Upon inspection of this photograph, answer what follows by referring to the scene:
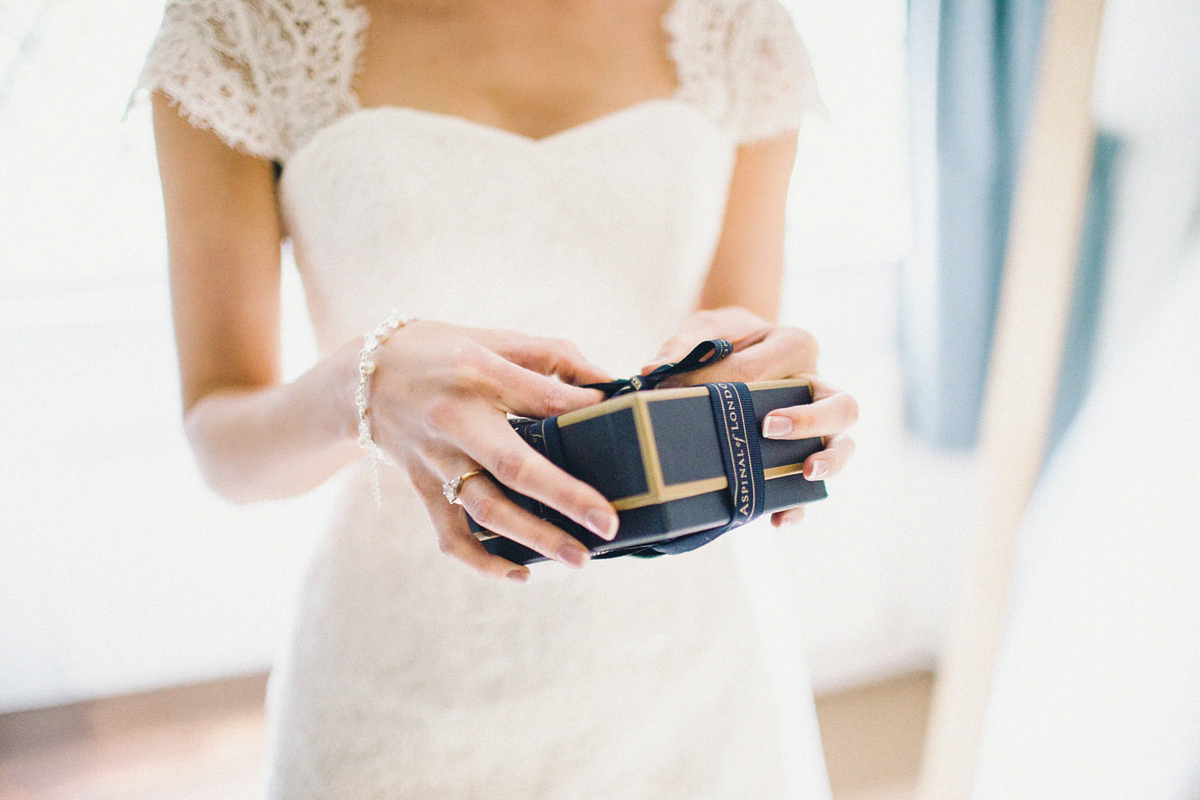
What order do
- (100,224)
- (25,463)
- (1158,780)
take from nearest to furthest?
(1158,780), (100,224), (25,463)

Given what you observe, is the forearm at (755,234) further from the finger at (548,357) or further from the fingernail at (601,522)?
the fingernail at (601,522)

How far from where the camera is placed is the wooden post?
106cm

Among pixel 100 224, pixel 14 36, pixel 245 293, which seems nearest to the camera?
pixel 245 293

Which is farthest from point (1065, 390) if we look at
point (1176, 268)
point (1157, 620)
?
point (1157, 620)

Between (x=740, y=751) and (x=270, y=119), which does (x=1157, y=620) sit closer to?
(x=740, y=751)

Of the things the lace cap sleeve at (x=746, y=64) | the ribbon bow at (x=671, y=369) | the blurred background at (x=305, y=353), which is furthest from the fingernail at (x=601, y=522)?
the blurred background at (x=305, y=353)

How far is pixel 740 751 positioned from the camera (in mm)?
662

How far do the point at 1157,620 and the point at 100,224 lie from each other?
1815mm

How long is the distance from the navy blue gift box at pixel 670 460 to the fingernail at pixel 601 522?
2 cm

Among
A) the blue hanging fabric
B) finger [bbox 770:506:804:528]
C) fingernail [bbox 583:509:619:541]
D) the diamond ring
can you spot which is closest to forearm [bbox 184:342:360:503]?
the diamond ring

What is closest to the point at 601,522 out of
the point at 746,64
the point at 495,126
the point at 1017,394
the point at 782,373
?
the point at 782,373

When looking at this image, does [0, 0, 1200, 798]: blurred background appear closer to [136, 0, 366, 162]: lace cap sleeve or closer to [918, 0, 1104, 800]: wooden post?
[918, 0, 1104, 800]: wooden post

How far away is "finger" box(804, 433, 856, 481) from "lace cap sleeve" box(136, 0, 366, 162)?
59cm

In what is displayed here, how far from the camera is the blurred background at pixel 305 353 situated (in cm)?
113
